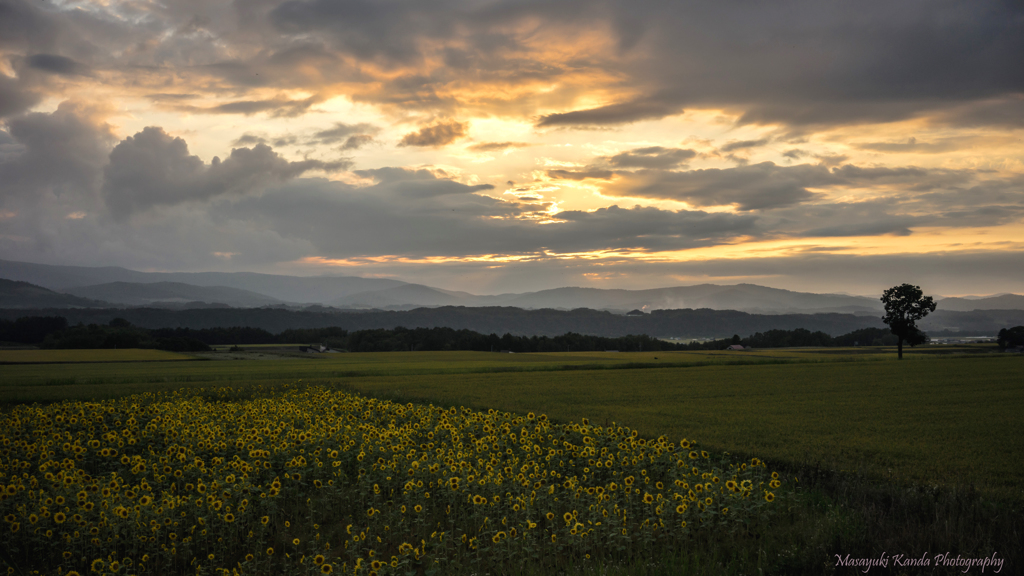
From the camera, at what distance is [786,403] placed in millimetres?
27203

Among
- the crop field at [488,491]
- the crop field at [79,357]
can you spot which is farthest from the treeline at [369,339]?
the crop field at [488,491]

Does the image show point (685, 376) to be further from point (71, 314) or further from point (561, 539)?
point (71, 314)

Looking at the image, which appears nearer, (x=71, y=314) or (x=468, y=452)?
(x=468, y=452)

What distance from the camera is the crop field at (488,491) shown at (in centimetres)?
888

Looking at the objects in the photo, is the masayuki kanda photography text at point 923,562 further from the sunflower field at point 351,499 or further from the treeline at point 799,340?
the treeline at point 799,340

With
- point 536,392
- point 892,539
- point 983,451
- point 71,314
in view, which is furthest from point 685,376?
point 71,314

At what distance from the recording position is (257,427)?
15453 mm

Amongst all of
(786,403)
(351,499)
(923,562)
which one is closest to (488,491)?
(351,499)

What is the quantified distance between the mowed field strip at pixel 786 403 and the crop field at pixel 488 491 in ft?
0.62

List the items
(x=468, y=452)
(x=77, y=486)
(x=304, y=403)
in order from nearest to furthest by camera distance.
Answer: (x=77, y=486)
(x=468, y=452)
(x=304, y=403)

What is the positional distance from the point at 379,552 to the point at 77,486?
243 inches

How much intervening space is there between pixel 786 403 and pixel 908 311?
65.2 m

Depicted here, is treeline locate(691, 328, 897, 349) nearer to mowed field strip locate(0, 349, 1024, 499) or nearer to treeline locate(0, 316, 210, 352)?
mowed field strip locate(0, 349, 1024, 499)

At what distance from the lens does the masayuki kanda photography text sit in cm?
780
